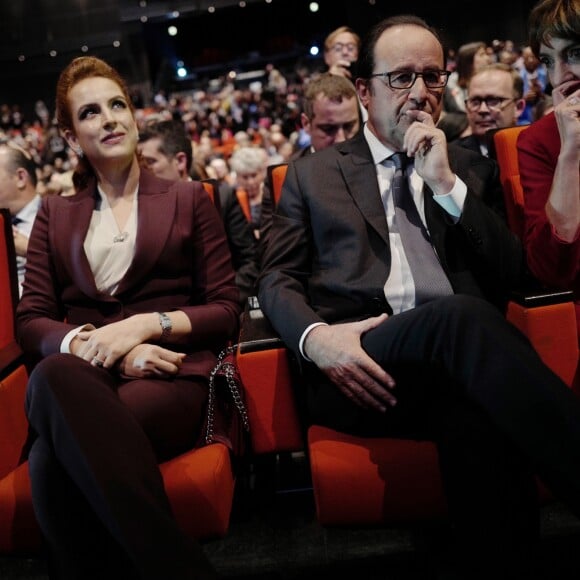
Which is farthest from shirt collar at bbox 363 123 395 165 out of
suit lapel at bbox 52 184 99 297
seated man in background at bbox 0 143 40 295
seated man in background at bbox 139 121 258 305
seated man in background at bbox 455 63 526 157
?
seated man in background at bbox 0 143 40 295

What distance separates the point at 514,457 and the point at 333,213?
0.71 metres

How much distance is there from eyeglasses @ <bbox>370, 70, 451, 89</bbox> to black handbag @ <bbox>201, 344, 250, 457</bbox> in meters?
0.76

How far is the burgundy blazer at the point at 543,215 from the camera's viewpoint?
150cm

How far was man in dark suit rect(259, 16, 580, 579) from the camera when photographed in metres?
1.16

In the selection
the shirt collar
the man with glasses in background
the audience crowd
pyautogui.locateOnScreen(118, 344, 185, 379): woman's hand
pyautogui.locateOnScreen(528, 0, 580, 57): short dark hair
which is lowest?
pyautogui.locateOnScreen(118, 344, 185, 379): woman's hand

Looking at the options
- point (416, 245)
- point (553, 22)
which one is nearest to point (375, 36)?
point (553, 22)

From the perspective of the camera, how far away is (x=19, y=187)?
2.85 metres

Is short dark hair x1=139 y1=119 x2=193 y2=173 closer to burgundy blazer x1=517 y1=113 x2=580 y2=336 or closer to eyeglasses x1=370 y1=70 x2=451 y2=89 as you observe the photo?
eyeglasses x1=370 y1=70 x2=451 y2=89

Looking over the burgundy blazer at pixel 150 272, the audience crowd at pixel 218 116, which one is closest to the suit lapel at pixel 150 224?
the burgundy blazer at pixel 150 272

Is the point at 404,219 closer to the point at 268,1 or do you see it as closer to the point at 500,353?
the point at 500,353

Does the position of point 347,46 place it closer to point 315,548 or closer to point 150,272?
point 150,272

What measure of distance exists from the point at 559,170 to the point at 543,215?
5.4 inches

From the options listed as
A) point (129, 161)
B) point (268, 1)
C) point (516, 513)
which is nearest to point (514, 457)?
point (516, 513)

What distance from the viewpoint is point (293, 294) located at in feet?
5.19
